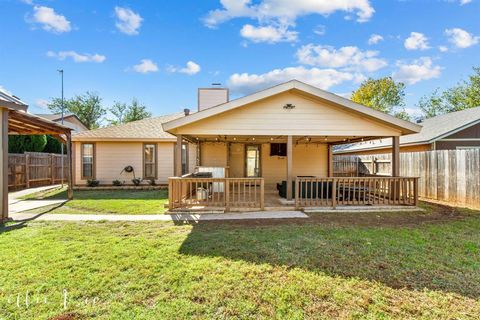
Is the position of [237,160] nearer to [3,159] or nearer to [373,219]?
[373,219]

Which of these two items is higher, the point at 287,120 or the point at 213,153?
the point at 287,120

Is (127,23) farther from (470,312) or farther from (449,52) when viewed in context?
(449,52)

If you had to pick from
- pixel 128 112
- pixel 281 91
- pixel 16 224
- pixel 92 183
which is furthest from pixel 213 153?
pixel 128 112

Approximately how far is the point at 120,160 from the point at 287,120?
377 inches

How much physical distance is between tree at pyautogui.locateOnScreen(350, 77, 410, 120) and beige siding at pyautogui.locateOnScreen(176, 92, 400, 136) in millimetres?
28587

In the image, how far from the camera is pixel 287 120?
8242mm

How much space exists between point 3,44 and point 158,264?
2377 cm

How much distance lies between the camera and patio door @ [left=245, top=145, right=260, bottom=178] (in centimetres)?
1320

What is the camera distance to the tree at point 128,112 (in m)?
41.5

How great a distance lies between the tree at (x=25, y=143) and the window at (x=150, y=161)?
888 centimetres

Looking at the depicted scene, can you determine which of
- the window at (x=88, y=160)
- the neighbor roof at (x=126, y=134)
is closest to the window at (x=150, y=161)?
the neighbor roof at (x=126, y=134)

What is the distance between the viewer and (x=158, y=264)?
371 cm

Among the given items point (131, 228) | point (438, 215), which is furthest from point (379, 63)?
point (131, 228)

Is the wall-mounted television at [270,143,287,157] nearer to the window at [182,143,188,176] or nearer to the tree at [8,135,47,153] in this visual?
the window at [182,143,188,176]
